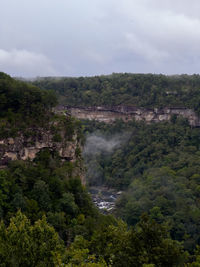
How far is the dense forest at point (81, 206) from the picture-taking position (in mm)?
18688

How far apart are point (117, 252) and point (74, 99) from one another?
94.7m

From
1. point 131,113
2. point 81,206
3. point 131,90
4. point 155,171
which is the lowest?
point 155,171

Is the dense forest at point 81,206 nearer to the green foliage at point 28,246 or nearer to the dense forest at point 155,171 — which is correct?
the green foliage at point 28,246

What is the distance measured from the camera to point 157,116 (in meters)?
100

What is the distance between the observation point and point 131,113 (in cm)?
10550

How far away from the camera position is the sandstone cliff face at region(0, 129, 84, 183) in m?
36.2

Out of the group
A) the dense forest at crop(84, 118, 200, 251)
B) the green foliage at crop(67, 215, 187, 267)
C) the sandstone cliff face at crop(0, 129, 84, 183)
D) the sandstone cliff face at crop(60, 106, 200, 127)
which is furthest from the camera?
the sandstone cliff face at crop(60, 106, 200, 127)

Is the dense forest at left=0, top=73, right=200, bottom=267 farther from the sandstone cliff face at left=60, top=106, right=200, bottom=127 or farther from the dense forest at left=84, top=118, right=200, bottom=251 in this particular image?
the sandstone cliff face at left=60, top=106, right=200, bottom=127

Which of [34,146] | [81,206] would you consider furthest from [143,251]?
[34,146]

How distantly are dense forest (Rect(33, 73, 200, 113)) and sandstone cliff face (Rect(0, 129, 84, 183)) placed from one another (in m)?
58.0

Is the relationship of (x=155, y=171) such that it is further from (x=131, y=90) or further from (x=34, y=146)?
(x=131, y=90)

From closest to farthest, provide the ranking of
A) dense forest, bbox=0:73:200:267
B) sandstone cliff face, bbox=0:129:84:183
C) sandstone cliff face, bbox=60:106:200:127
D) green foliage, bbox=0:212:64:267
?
dense forest, bbox=0:73:200:267 → green foliage, bbox=0:212:64:267 → sandstone cliff face, bbox=0:129:84:183 → sandstone cliff face, bbox=60:106:200:127

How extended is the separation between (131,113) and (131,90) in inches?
351

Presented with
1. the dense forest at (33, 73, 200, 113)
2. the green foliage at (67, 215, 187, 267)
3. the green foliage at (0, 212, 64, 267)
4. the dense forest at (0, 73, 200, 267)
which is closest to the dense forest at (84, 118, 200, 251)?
the dense forest at (0, 73, 200, 267)
